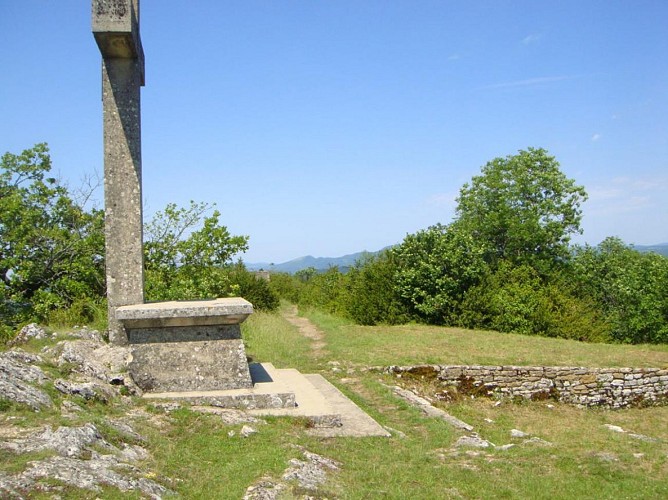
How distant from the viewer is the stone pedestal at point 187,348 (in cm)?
664

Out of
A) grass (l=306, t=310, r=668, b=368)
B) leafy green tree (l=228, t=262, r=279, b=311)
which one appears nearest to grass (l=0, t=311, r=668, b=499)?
grass (l=306, t=310, r=668, b=368)

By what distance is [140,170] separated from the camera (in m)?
7.39

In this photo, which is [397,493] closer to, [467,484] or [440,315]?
[467,484]

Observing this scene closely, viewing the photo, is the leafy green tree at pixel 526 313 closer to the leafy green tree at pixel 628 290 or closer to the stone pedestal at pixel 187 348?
the leafy green tree at pixel 628 290

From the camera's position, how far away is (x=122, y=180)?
287 inches

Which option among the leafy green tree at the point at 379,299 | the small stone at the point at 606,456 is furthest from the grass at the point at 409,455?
the leafy green tree at the point at 379,299

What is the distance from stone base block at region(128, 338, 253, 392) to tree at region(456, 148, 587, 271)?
61.8 feet

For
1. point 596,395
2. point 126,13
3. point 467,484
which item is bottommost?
point 596,395

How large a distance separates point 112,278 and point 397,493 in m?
4.57

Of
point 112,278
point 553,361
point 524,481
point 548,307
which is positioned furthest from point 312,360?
point 548,307

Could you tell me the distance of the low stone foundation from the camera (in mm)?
11008

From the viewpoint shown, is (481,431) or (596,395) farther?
(596,395)

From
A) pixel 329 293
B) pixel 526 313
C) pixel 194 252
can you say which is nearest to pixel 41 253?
pixel 194 252

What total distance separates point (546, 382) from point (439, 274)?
8.31 metres
